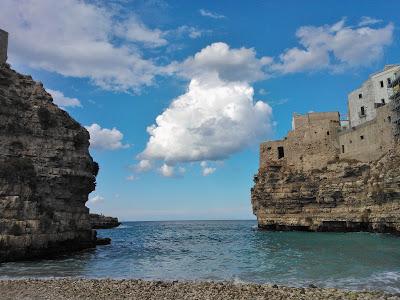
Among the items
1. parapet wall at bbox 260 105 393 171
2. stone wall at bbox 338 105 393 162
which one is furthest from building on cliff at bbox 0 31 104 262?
parapet wall at bbox 260 105 393 171

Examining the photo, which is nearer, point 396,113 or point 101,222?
point 396,113

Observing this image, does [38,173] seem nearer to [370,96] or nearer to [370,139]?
[370,139]

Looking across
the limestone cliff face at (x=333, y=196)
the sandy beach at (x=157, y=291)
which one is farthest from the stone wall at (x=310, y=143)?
the sandy beach at (x=157, y=291)

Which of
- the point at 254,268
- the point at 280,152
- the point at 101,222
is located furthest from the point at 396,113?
the point at 101,222

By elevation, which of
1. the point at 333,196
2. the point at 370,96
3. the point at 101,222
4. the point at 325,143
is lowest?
the point at 101,222

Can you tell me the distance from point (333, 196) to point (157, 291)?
153 feet

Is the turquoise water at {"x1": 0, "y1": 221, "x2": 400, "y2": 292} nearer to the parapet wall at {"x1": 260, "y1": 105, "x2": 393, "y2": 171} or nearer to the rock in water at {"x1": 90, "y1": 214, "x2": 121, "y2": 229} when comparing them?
the parapet wall at {"x1": 260, "y1": 105, "x2": 393, "y2": 171}

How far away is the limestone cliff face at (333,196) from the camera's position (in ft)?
153

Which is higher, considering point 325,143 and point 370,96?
point 370,96

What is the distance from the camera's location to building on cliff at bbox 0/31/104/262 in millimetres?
25344

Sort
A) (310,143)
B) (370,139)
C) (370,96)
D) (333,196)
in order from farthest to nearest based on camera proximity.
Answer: (310,143) < (370,96) < (333,196) < (370,139)

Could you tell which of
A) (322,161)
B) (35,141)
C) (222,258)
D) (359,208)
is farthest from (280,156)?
(35,141)

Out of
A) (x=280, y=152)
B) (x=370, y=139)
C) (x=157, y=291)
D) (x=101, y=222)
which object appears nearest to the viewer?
(x=157, y=291)

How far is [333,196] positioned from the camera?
5719 centimetres
